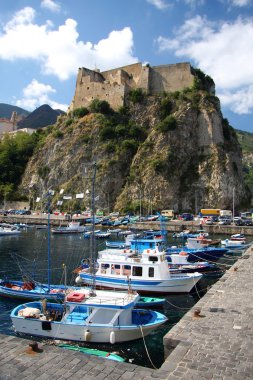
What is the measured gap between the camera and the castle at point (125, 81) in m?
79.3

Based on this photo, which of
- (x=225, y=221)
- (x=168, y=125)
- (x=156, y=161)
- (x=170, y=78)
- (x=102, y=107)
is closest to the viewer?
(x=225, y=221)

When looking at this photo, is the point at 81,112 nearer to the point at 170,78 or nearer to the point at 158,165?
the point at 170,78

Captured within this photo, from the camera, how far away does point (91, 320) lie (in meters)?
15.3

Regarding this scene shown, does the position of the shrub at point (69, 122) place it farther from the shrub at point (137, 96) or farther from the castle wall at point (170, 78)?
the castle wall at point (170, 78)

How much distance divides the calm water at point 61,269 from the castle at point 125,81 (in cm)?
3851

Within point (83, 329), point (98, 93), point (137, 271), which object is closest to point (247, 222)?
point (137, 271)

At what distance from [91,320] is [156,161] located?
5542cm

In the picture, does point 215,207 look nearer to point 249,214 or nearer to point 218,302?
point 249,214

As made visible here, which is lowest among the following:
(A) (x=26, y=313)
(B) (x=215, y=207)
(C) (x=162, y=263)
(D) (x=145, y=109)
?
(A) (x=26, y=313)

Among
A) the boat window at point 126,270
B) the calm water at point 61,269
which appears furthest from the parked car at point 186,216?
the boat window at point 126,270

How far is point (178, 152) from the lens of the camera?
236 feet

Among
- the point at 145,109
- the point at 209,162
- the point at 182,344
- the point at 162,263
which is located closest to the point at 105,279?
the point at 162,263

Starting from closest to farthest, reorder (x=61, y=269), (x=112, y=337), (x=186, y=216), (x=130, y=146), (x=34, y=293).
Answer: (x=112, y=337) < (x=34, y=293) < (x=61, y=269) < (x=186, y=216) < (x=130, y=146)

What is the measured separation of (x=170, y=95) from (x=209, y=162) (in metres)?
18.9
